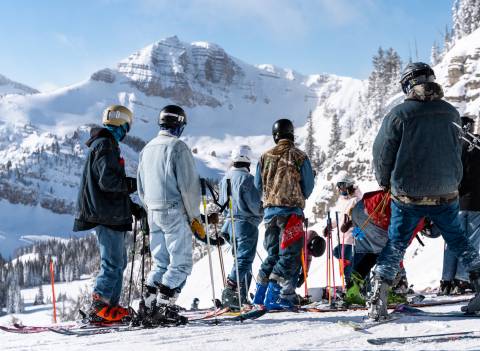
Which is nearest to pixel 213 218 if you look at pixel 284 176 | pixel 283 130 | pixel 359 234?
pixel 284 176

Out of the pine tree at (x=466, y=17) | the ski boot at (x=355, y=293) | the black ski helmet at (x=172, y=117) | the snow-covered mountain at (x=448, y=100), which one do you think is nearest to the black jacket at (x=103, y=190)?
the black ski helmet at (x=172, y=117)

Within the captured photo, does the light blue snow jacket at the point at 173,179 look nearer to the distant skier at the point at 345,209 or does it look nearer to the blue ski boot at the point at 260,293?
the blue ski boot at the point at 260,293

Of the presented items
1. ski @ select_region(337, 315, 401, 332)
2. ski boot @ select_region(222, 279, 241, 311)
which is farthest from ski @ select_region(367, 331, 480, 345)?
ski boot @ select_region(222, 279, 241, 311)

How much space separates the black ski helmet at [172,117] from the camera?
5984mm

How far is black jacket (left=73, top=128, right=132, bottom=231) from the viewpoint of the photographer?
6004 millimetres

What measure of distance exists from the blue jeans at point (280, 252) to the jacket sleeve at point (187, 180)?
4.47ft

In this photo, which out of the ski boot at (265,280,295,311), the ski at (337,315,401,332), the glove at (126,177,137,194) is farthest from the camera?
the ski boot at (265,280,295,311)

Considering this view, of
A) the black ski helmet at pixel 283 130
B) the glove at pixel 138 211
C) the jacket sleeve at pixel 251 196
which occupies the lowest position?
the glove at pixel 138 211

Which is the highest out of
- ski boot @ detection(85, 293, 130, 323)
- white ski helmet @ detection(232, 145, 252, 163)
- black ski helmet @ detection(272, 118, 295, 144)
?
black ski helmet @ detection(272, 118, 295, 144)

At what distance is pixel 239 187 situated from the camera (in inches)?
303

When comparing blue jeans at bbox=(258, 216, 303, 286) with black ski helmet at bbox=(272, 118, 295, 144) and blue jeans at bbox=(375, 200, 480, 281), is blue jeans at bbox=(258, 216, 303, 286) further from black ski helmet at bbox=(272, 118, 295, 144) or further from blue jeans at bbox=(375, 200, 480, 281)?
blue jeans at bbox=(375, 200, 480, 281)

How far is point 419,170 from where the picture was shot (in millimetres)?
4809

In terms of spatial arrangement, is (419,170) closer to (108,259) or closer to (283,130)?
(283,130)

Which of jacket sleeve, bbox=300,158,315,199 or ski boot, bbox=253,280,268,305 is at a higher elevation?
jacket sleeve, bbox=300,158,315,199
